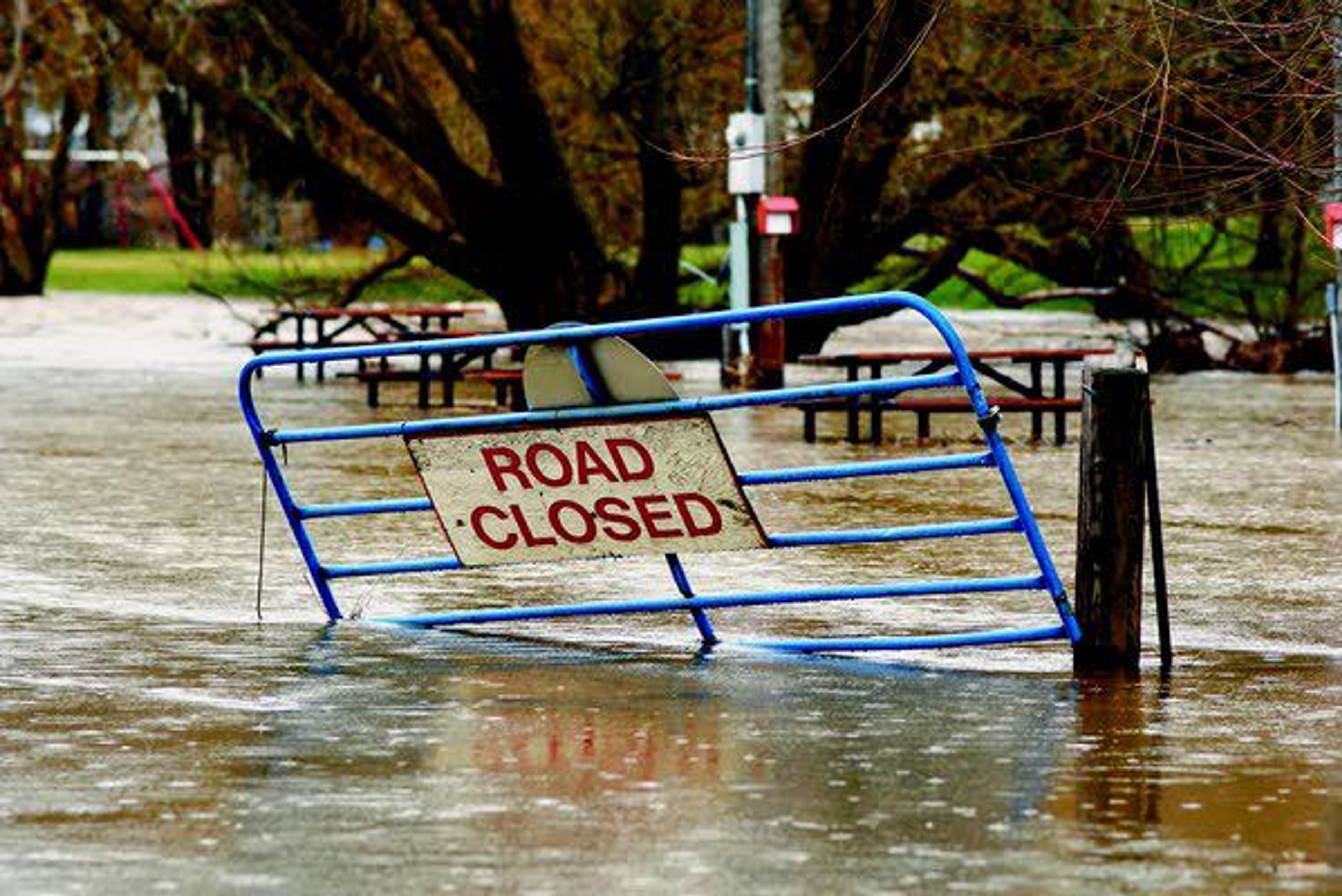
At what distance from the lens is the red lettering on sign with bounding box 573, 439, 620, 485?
11.2 metres

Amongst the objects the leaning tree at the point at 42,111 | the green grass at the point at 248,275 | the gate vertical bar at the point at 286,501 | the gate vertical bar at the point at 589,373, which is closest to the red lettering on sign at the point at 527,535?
the gate vertical bar at the point at 589,373

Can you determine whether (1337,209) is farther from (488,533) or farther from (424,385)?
(488,533)

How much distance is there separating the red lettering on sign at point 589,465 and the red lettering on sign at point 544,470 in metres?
0.04

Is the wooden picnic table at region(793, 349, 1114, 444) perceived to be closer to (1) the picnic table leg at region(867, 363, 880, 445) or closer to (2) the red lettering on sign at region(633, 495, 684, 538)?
(1) the picnic table leg at region(867, 363, 880, 445)

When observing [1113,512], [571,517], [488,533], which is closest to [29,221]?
[488,533]

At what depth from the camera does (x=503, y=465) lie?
11.4 meters

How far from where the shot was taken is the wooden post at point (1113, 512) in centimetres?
1063

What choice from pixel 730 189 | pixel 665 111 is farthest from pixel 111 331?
pixel 730 189

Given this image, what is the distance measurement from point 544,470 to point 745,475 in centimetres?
70

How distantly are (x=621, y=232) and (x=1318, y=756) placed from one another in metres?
29.4

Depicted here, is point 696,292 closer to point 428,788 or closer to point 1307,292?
point 1307,292

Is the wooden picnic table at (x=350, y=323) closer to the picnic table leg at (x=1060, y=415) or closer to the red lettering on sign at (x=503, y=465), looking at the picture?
the picnic table leg at (x=1060, y=415)

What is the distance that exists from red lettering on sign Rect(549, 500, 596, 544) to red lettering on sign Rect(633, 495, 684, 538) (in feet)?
0.56

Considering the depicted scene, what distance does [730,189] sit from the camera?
3105 centimetres
